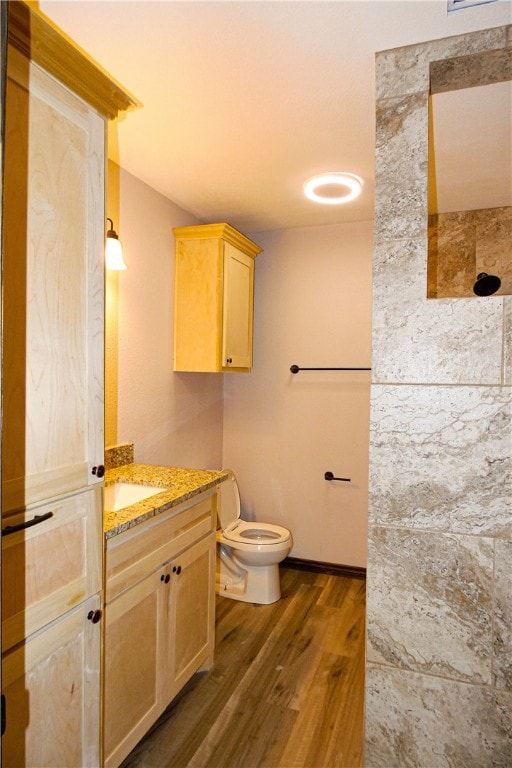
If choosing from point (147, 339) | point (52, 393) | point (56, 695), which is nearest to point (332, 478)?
point (147, 339)

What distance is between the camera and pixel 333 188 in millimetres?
2549

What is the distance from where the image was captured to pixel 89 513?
137 centimetres

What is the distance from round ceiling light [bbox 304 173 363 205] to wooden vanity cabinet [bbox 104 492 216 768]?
1.72 meters

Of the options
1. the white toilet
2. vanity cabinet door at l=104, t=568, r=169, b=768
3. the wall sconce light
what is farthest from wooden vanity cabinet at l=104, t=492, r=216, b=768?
the wall sconce light

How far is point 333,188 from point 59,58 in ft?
5.50

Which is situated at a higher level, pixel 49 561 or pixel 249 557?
pixel 49 561

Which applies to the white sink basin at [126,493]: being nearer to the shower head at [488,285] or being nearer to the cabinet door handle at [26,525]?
the cabinet door handle at [26,525]

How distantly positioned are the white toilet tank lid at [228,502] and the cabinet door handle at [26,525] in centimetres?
199

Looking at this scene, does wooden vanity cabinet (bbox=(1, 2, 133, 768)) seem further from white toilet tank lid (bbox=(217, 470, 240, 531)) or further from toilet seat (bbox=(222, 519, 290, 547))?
white toilet tank lid (bbox=(217, 470, 240, 531))

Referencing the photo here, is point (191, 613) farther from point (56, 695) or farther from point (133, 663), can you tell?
point (56, 695)

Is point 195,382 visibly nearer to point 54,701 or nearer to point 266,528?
point 266,528

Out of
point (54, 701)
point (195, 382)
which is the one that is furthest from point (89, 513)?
point (195, 382)

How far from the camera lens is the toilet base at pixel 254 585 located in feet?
9.37

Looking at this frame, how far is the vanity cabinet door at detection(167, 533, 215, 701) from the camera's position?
73.2 inches
